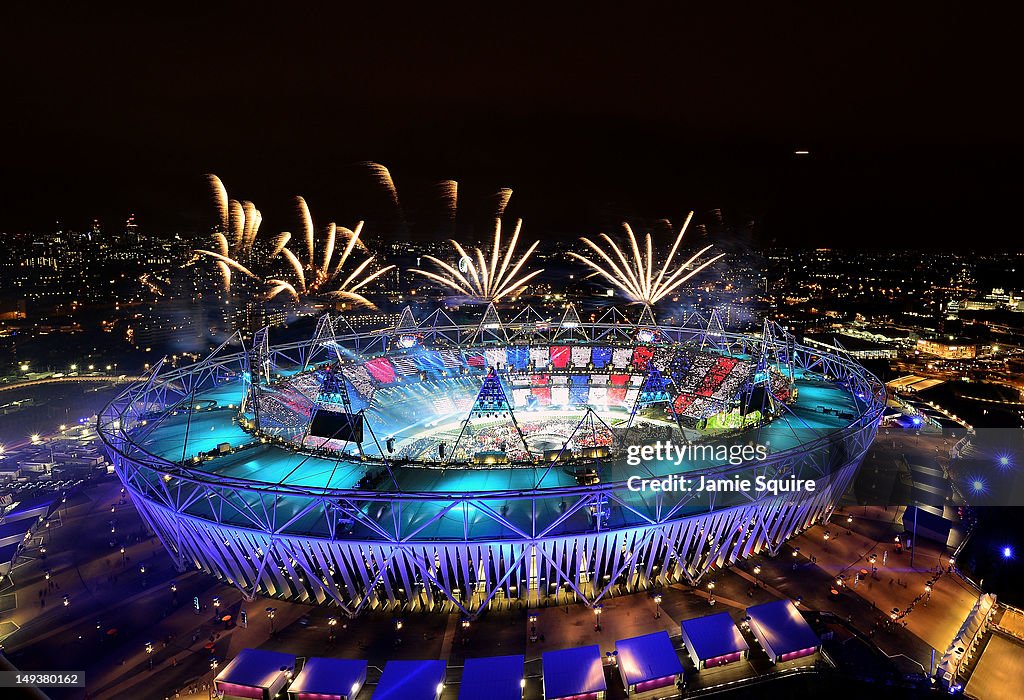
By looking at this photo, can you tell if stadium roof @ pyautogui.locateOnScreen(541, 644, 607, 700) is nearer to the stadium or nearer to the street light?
the stadium

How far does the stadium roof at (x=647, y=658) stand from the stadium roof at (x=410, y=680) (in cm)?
929

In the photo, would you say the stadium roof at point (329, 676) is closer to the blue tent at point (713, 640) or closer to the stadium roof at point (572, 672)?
the stadium roof at point (572, 672)

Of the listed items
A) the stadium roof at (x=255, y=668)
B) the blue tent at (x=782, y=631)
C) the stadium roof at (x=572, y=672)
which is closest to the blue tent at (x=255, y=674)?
the stadium roof at (x=255, y=668)

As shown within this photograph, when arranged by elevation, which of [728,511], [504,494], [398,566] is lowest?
[398,566]

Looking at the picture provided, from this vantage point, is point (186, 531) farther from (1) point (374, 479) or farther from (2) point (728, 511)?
(2) point (728, 511)

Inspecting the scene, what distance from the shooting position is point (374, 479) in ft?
125

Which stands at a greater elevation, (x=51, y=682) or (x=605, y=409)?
(x=605, y=409)

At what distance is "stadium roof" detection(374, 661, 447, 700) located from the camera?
28266 mm

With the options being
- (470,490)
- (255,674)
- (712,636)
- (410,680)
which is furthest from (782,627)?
(255,674)

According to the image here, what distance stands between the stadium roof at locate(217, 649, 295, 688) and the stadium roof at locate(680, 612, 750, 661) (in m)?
21.1

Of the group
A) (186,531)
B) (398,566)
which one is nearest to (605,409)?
(398,566)

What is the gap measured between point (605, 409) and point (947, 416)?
45074 millimetres

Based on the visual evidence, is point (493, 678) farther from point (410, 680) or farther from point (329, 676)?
point (329, 676)

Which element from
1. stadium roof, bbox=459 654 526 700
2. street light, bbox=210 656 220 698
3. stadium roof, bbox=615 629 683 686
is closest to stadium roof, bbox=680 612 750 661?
stadium roof, bbox=615 629 683 686
